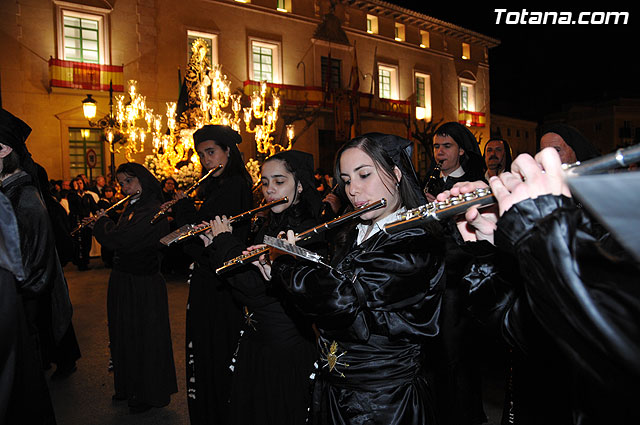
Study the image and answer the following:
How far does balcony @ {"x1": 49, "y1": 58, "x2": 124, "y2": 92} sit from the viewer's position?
14.7 meters

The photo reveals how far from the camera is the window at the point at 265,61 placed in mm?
19594

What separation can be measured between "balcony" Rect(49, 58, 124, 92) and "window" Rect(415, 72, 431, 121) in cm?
1760

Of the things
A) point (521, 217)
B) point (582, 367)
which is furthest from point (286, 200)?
point (582, 367)

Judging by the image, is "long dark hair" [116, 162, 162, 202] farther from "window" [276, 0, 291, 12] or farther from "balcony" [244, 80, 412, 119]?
"window" [276, 0, 291, 12]

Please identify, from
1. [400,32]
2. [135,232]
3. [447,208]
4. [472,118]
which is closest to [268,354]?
[447,208]

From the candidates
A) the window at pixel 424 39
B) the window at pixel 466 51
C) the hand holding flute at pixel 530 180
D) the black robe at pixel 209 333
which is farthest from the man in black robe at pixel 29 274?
the window at pixel 466 51

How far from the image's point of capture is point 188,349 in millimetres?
3260

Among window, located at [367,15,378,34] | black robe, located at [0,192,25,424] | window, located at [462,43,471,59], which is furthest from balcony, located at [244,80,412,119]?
black robe, located at [0,192,25,424]

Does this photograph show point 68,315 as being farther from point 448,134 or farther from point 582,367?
point 448,134

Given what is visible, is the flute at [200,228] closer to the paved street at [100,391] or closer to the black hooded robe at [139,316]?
the black hooded robe at [139,316]

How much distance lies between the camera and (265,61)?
20000mm

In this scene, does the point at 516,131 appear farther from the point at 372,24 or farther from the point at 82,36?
the point at 82,36

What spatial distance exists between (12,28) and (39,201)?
1586 centimetres

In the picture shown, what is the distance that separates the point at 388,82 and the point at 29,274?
25100mm
